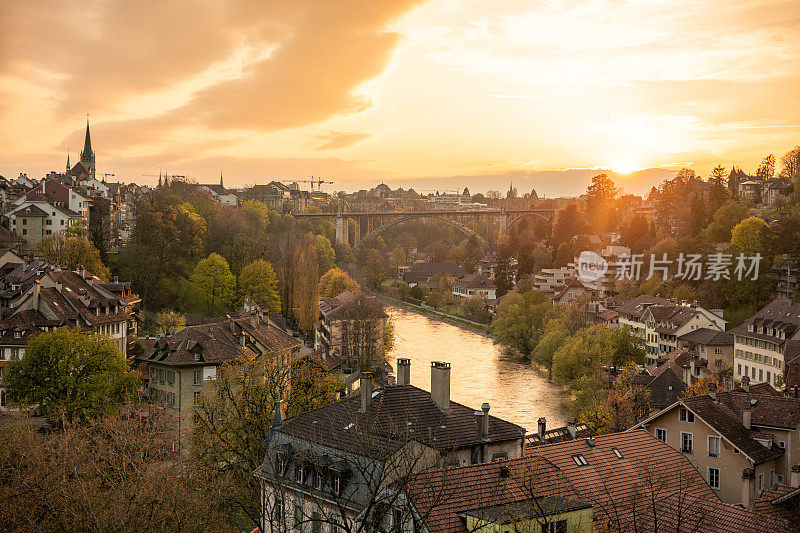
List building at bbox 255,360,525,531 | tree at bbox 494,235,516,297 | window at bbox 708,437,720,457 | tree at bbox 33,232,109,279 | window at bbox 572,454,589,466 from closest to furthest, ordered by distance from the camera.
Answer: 1. building at bbox 255,360,525,531
2. window at bbox 572,454,589,466
3. window at bbox 708,437,720,457
4. tree at bbox 33,232,109,279
5. tree at bbox 494,235,516,297

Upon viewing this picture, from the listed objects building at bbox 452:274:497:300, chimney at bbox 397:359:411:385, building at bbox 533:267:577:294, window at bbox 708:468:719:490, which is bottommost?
building at bbox 452:274:497:300

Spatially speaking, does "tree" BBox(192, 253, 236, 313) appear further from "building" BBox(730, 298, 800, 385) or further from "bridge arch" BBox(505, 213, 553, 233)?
"bridge arch" BBox(505, 213, 553, 233)

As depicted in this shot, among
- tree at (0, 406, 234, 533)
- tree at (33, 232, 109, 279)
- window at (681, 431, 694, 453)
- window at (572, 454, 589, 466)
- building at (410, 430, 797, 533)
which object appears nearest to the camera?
building at (410, 430, 797, 533)

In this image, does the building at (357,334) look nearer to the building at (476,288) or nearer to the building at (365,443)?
the building at (365,443)

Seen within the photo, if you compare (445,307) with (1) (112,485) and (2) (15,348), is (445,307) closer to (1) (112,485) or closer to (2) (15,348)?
(2) (15,348)

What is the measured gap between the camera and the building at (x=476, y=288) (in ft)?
125

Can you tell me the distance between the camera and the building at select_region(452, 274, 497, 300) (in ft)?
125

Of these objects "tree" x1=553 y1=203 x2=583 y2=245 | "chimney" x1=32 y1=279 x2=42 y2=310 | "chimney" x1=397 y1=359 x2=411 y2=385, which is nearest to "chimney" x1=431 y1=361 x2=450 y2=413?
"chimney" x1=397 y1=359 x2=411 y2=385

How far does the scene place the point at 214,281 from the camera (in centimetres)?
2445

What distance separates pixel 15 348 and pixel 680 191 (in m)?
28.4

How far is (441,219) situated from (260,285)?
2629 centimetres

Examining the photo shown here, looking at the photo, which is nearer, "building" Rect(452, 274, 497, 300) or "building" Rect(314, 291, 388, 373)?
"building" Rect(314, 291, 388, 373)

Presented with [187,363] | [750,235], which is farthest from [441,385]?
[750,235]

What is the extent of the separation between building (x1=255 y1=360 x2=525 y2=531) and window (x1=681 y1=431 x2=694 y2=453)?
2.57 meters
